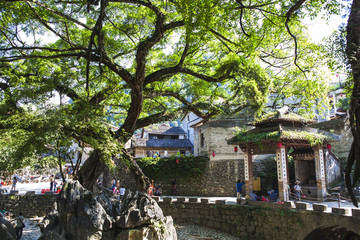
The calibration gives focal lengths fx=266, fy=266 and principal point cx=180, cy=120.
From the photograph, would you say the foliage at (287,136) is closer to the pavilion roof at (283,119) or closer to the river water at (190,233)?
the pavilion roof at (283,119)

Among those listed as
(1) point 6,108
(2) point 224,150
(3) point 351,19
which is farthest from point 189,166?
(3) point 351,19

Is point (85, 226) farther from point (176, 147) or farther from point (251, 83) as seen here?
point (176, 147)

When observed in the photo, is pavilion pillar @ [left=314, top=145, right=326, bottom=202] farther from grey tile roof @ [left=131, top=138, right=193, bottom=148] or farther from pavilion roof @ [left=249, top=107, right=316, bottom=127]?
grey tile roof @ [left=131, top=138, right=193, bottom=148]

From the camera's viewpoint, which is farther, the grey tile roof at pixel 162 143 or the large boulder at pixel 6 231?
the grey tile roof at pixel 162 143

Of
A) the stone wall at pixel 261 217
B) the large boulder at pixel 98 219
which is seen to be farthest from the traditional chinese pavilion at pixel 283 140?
the large boulder at pixel 98 219

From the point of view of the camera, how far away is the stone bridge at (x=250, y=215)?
9.60 m

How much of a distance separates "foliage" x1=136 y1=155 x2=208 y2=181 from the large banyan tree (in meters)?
7.47

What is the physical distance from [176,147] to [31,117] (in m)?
23.0

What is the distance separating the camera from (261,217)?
11.7 meters

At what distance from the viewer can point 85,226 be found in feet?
26.4

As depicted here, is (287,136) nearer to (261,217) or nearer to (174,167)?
(261,217)

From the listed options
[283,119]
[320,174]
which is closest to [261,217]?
[320,174]

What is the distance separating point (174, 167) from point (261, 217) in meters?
9.90

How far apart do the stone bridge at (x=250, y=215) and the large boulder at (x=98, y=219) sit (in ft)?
12.8
